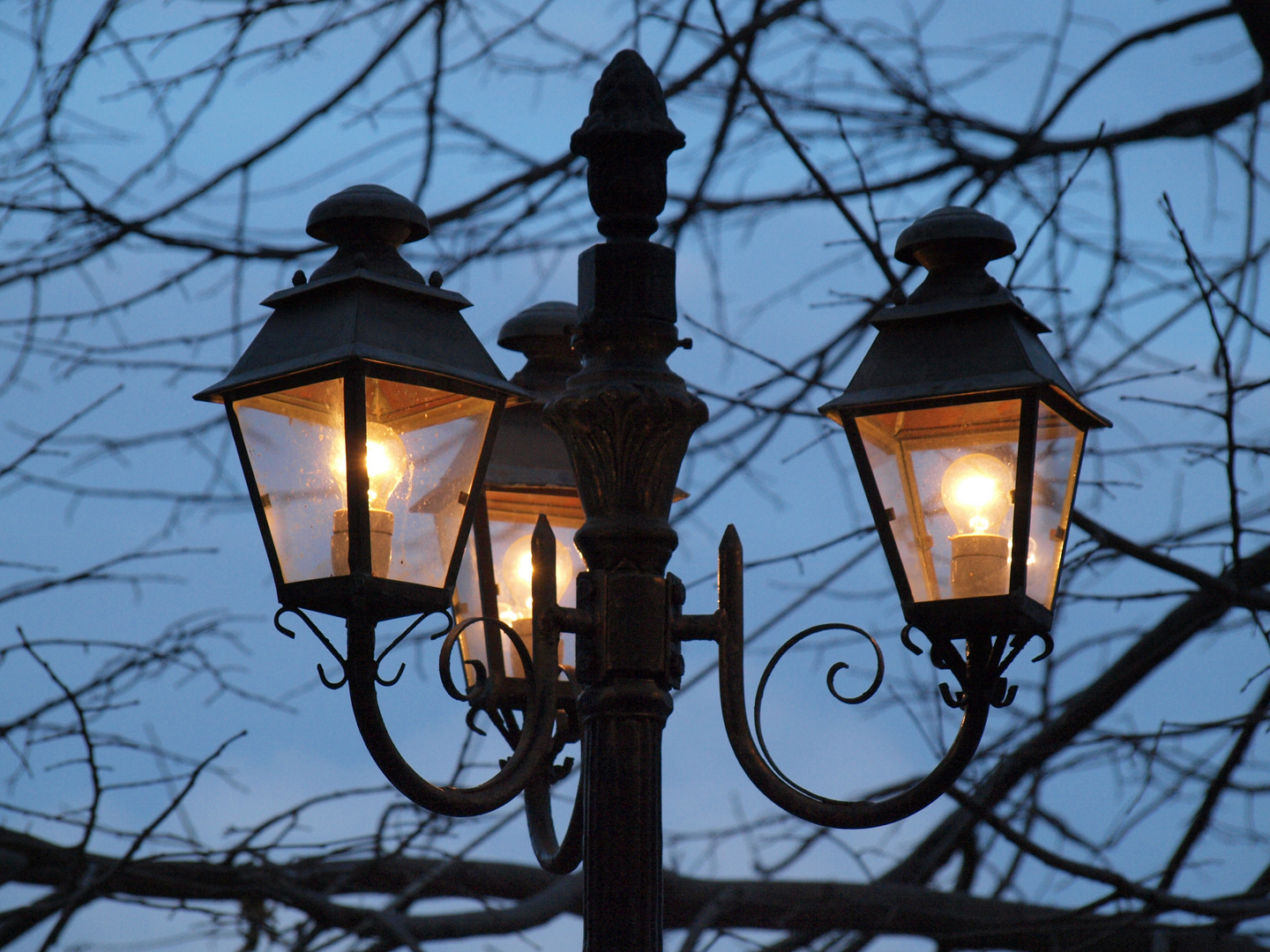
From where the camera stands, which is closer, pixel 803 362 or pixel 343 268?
pixel 343 268

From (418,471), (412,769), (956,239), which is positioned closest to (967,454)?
(956,239)

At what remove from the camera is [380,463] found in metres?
2.17

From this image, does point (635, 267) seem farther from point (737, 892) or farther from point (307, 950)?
point (737, 892)

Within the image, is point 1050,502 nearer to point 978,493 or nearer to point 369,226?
point 978,493

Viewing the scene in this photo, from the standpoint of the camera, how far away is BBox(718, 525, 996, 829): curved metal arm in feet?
7.03

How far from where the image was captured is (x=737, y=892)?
14.4 feet

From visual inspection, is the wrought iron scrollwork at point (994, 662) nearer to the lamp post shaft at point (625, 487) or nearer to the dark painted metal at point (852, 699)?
the dark painted metal at point (852, 699)

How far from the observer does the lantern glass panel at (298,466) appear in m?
2.14

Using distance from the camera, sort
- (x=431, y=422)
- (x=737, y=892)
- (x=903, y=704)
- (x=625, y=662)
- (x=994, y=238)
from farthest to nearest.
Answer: (x=737, y=892)
(x=903, y=704)
(x=994, y=238)
(x=431, y=422)
(x=625, y=662)

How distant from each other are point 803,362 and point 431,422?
2.46m

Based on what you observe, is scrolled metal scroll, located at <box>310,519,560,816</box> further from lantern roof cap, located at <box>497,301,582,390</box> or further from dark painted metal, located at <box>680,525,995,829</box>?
lantern roof cap, located at <box>497,301,582,390</box>

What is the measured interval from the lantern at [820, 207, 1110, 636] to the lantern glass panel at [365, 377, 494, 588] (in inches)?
21.7

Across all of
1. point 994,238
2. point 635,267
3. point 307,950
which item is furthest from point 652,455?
point 307,950

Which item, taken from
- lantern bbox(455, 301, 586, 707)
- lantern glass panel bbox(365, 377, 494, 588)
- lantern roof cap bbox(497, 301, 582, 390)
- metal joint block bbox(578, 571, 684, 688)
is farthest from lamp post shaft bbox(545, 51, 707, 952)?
lantern roof cap bbox(497, 301, 582, 390)
